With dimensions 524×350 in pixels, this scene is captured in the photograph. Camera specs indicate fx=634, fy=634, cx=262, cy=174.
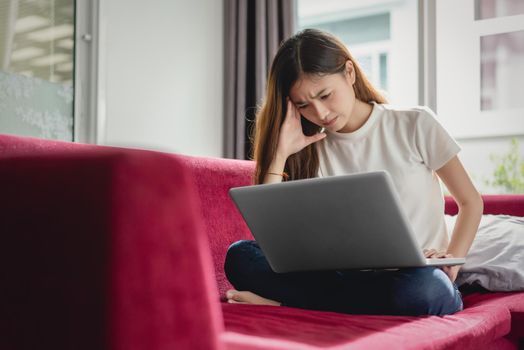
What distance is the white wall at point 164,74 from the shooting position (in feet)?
10.8

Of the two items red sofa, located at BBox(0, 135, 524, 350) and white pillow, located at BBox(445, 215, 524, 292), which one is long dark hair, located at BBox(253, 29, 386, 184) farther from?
red sofa, located at BBox(0, 135, 524, 350)

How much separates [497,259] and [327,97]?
650 millimetres

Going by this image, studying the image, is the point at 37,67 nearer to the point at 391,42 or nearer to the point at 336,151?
the point at 336,151

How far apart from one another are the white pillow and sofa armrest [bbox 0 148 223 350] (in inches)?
53.3

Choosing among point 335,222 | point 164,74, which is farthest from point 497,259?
point 164,74

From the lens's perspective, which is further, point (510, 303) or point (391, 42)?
point (391, 42)

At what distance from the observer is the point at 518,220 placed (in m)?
1.91

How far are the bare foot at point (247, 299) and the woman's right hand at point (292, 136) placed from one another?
410mm

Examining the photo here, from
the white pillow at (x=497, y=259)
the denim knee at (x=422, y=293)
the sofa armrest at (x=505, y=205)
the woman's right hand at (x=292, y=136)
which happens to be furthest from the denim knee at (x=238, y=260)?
the sofa armrest at (x=505, y=205)

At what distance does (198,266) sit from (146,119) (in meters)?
3.02

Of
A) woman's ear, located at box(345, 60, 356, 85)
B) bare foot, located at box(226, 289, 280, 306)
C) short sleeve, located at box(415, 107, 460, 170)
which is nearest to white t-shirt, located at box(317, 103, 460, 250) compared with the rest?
short sleeve, located at box(415, 107, 460, 170)

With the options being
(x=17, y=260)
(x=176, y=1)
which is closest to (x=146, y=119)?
(x=176, y=1)

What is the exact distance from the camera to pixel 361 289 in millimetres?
1290

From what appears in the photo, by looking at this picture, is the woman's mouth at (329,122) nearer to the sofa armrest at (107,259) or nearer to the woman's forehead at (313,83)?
the woman's forehead at (313,83)
